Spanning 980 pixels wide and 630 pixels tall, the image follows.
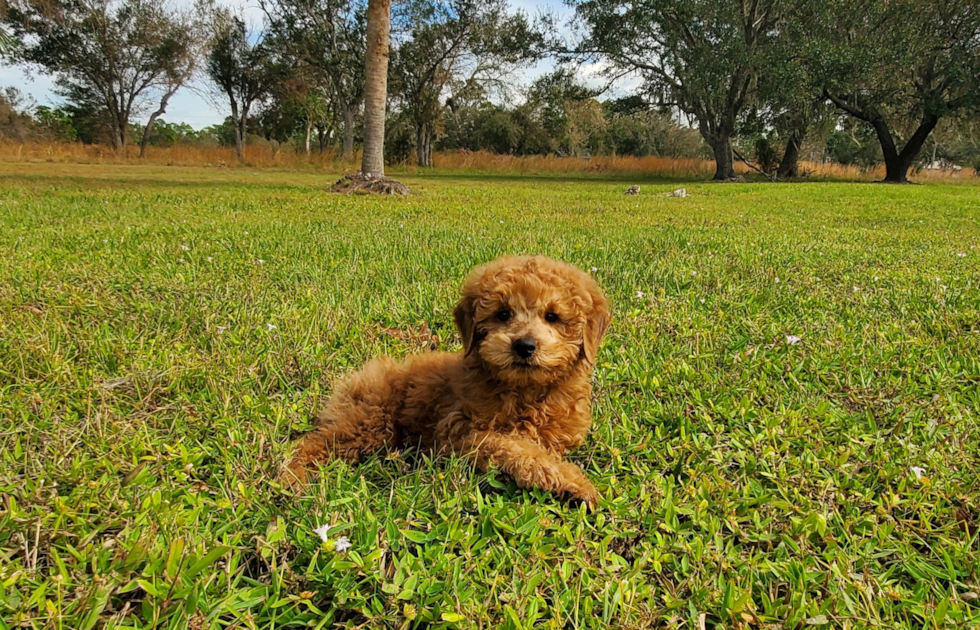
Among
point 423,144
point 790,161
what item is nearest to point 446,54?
point 423,144

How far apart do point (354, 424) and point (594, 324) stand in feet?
4.07

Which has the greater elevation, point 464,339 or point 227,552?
point 464,339

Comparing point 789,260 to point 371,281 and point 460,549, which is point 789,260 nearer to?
point 371,281

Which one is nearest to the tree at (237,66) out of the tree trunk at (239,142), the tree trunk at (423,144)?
the tree trunk at (239,142)

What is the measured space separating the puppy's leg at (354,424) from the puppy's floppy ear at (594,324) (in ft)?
3.17

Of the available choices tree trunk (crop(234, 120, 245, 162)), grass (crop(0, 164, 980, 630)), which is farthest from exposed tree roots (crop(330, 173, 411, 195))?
tree trunk (crop(234, 120, 245, 162))

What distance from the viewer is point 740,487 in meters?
2.27

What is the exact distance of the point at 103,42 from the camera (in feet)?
130

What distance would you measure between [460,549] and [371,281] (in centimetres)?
346

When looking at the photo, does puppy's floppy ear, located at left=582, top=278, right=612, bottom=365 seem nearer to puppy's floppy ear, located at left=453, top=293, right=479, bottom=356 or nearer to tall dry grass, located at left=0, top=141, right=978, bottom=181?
puppy's floppy ear, located at left=453, top=293, right=479, bottom=356

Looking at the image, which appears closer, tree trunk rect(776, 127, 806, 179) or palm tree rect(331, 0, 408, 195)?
palm tree rect(331, 0, 408, 195)

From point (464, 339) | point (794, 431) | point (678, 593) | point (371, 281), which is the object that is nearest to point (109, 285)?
point (371, 281)

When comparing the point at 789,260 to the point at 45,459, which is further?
the point at 789,260

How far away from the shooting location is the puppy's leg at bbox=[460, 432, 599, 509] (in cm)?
214
